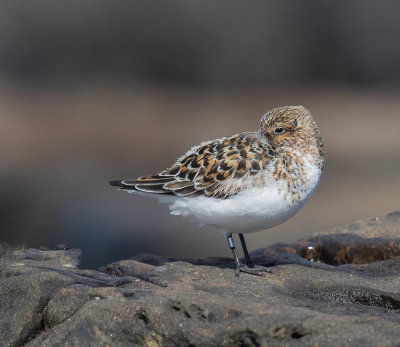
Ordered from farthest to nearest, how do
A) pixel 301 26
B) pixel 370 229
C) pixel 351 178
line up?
pixel 301 26
pixel 351 178
pixel 370 229

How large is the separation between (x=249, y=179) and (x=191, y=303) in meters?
2.09

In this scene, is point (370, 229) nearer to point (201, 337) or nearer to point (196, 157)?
point (196, 157)

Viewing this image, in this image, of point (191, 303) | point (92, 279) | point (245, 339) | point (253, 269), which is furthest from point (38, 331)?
point (253, 269)

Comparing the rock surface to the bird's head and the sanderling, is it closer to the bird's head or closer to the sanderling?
the sanderling

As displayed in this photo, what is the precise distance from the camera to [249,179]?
7539mm

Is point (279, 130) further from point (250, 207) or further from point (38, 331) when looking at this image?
point (38, 331)

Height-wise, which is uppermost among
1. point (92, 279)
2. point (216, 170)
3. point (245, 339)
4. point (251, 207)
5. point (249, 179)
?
point (216, 170)

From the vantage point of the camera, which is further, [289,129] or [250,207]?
[289,129]

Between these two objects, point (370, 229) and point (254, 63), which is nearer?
point (370, 229)

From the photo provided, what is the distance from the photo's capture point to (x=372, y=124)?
19266 mm

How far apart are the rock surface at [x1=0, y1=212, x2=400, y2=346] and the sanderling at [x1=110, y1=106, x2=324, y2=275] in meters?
0.51

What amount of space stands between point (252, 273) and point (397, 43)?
14113 millimetres

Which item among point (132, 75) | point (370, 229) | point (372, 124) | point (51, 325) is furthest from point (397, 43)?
point (51, 325)

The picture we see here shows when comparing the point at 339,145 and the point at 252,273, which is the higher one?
the point at 339,145
